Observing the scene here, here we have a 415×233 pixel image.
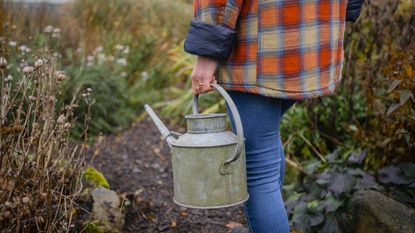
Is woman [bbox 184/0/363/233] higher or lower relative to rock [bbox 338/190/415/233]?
higher

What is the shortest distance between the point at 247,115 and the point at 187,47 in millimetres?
295

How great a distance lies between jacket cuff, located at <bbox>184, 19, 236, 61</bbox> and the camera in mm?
1596

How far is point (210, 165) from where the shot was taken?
1.66 meters

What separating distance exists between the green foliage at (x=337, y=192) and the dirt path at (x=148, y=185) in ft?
1.65

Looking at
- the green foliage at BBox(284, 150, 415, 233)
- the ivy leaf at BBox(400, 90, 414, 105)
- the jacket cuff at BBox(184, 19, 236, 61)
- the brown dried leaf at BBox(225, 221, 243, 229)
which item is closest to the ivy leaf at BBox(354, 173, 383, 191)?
the green foliage at BBox(284, 150, 415, 233)

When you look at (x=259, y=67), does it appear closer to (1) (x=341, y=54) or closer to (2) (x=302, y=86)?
(2) (x=302, y=86)

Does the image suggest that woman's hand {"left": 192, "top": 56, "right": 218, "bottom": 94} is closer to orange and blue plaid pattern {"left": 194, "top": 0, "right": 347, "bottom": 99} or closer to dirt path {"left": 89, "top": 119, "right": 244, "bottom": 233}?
orange and blue plaid pattern {"left": 194, "top": 0, "right": 347, "bottom": 99}

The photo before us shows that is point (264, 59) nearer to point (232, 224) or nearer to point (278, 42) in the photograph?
point (278, 42)

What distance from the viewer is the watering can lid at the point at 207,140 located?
1.65m

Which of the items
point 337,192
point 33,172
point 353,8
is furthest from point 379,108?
point 33,172

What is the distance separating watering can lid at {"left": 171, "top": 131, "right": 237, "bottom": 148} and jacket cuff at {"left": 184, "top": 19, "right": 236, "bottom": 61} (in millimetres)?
251

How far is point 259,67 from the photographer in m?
1.66

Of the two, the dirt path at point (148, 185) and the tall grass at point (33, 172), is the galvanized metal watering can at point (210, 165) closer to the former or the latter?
the tall grass at point (33, 172)

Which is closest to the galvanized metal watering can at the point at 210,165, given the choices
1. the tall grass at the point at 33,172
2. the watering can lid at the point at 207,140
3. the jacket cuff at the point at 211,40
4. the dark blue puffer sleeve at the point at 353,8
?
the watering can lid at the point at 207,140
